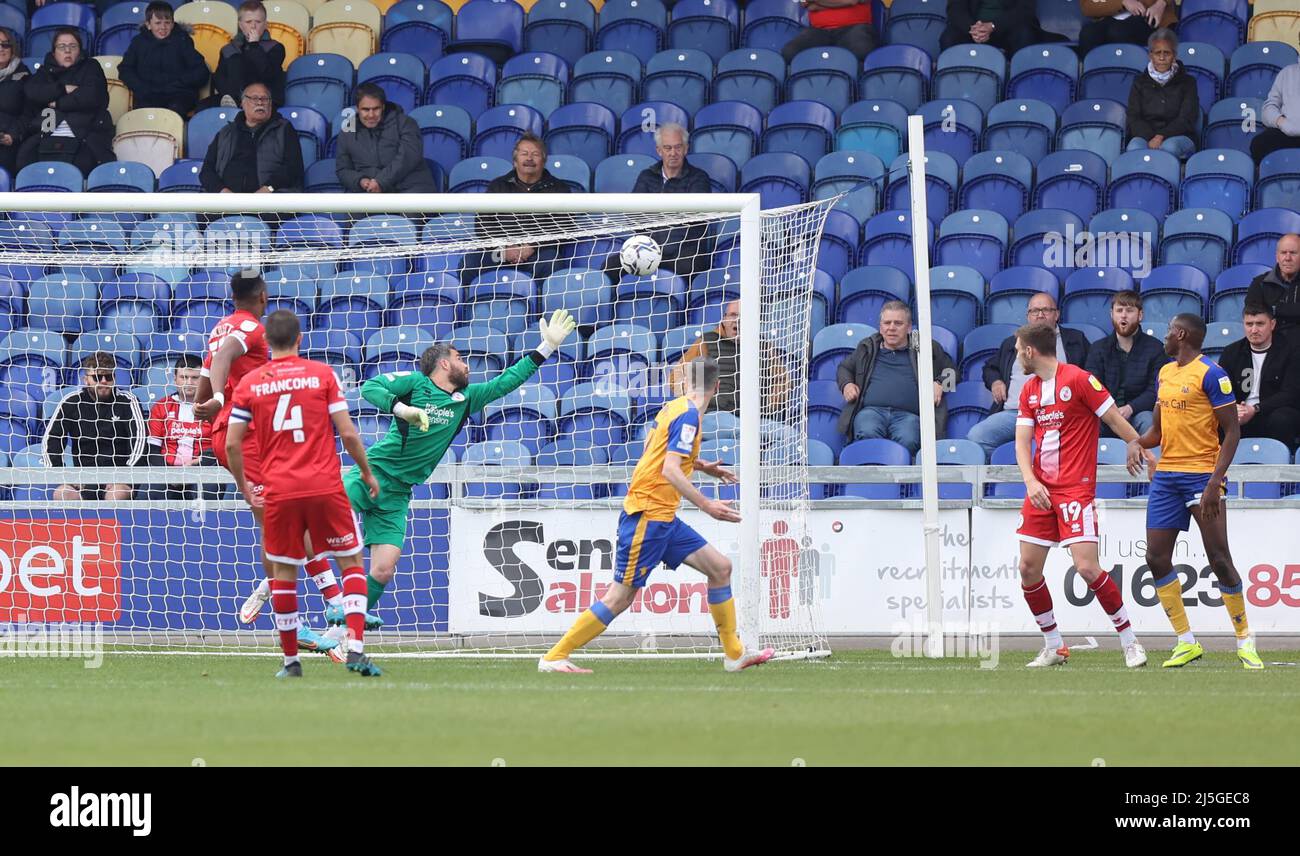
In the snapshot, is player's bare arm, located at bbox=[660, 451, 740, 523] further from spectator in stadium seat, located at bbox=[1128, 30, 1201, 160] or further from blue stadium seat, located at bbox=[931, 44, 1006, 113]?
blue stadium seat, located at bbox=[931, 44, 1006, 113]

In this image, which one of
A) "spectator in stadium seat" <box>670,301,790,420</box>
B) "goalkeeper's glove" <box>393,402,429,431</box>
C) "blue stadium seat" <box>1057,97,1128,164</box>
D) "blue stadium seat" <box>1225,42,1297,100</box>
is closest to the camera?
"goalkeeper's glove" <box>393,402,429,431</box>

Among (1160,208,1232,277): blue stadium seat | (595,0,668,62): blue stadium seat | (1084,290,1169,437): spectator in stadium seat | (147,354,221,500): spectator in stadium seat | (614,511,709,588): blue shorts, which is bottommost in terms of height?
(614,511,709,588): blue shorts

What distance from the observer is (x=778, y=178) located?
15.3m

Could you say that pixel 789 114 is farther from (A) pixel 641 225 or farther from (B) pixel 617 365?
(A) pixel 641 225

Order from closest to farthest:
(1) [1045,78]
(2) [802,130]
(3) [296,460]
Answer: (3) [296,460] → (2) [802,130] → (1) [1045,78]

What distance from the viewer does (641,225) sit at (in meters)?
10.6

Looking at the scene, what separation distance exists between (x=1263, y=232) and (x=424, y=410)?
8369mm

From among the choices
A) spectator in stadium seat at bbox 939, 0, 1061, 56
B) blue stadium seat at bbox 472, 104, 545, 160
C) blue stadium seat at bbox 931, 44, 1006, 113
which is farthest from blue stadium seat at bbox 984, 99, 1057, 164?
blue stadium seat at bbox 472, 104, 545, 160

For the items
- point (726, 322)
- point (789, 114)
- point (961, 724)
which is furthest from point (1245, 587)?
point (789, 114)

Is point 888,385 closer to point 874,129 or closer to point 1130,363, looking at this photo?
point 1130,363

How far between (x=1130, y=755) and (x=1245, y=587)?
646cm

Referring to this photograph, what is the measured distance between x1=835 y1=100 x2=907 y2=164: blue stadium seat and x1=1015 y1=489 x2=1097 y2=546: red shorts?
252 inches

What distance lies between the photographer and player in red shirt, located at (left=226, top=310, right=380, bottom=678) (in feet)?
27.7

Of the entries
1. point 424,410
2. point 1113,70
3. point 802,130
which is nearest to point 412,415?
point 424,410
